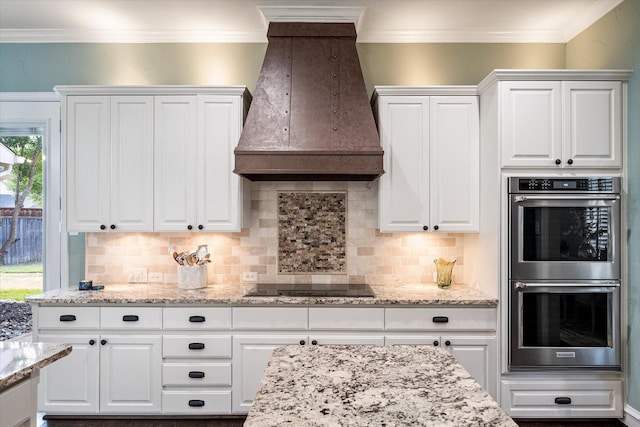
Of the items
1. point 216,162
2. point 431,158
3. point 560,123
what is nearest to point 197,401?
point 216,162

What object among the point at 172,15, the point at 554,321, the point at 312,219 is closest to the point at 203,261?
the point at 312,219

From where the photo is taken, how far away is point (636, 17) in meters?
2.80

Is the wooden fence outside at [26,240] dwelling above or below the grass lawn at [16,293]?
above

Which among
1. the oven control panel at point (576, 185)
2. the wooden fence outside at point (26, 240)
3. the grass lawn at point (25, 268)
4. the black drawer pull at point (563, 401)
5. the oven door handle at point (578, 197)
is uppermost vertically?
the oven control panel at point (576, 185)

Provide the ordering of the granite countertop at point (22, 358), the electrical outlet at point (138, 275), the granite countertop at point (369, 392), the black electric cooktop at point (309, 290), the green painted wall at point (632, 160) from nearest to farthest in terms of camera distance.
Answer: the granite countertop at point (369, 392) < the granite countertop at point (22, 358) < the green painted wall at point (632, 160) < the black electric cooktop at point (309, 290) < the electrical outlet at point (138, 275)

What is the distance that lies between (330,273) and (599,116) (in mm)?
2204

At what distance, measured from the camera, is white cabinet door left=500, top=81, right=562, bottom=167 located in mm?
2908

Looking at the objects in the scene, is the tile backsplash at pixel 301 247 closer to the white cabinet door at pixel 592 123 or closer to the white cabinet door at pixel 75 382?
the white cabinet door at pixel 75 382

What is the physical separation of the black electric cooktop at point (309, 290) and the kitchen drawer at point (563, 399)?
115 centimetres

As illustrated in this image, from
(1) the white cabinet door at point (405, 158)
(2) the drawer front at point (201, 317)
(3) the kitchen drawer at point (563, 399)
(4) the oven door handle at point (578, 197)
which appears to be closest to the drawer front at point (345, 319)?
(2) the drawer front at point (201, 317)

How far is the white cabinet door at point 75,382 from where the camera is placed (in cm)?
296

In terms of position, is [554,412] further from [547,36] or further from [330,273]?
[547,36]

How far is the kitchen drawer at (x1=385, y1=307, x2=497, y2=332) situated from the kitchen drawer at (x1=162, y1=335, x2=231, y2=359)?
3.65 ft

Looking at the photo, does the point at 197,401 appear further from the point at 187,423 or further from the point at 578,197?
the point at 578,197
